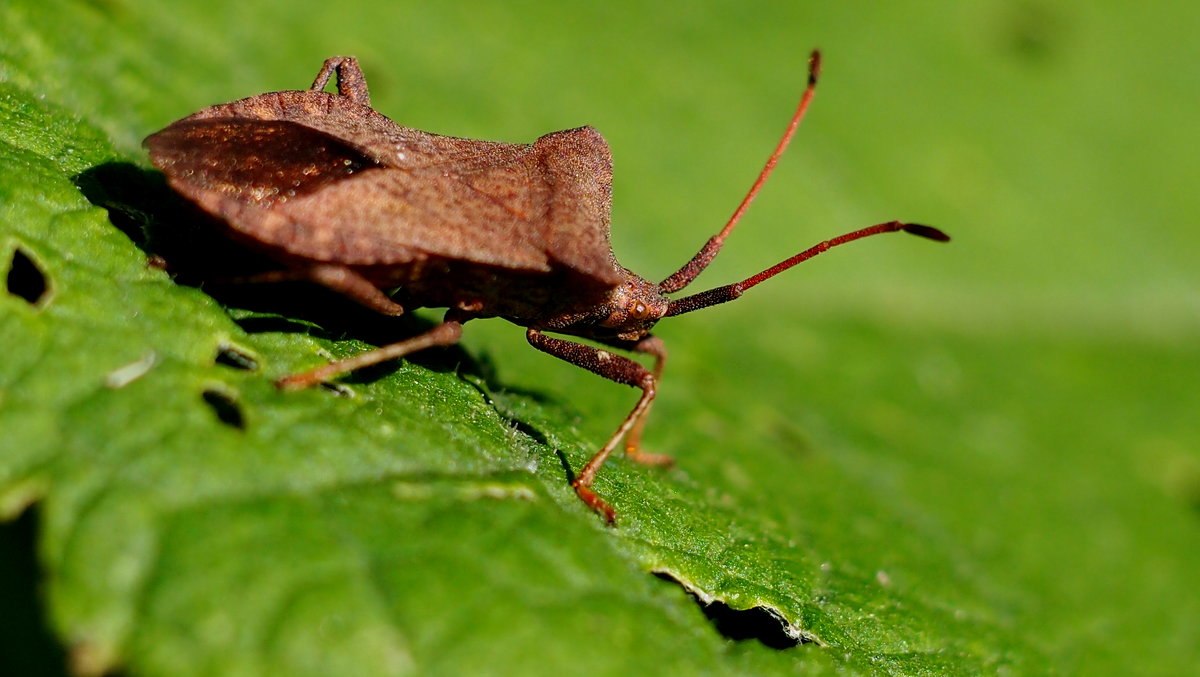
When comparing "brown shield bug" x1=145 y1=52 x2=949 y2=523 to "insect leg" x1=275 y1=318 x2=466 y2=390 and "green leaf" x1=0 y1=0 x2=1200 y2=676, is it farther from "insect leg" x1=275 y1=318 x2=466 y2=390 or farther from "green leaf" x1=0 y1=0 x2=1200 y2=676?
"green leaf" x1=0 y1=0 x2=1200 y2=676

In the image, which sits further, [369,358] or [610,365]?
[610,365]

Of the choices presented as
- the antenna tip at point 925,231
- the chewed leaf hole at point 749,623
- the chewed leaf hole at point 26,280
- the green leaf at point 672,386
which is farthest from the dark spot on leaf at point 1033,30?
the chewed leaf hole at point 26,280

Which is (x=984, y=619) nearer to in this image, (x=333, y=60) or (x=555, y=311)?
(x=555, y=311)

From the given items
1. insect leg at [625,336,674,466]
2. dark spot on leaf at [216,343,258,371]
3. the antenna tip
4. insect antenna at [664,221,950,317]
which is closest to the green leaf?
dark spot on leaf at [216,343,258,371]

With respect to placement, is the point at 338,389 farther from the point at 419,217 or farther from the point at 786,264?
the point at 786,264

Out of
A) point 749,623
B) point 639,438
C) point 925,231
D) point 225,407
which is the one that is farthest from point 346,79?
point 749,623

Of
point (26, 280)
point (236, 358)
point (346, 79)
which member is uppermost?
point (346, 79)
